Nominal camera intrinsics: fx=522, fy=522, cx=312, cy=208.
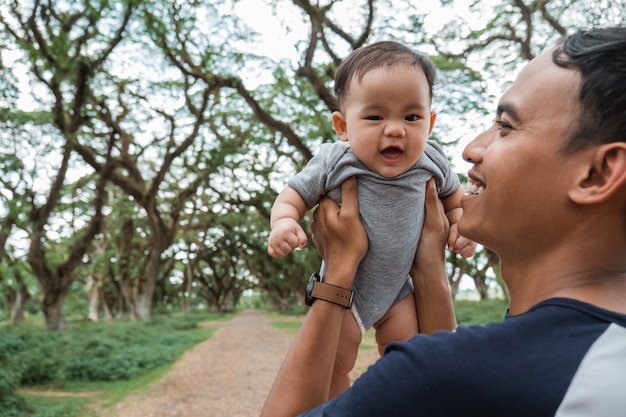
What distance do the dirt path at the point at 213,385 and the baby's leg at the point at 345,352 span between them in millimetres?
6816

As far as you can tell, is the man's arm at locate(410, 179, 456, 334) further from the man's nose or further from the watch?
the man's nose

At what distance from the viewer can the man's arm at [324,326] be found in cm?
150

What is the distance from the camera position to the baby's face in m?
1.89

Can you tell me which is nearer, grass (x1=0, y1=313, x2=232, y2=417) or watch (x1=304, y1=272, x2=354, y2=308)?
watch (x1=304, y1=272, x2=354, y2=308)

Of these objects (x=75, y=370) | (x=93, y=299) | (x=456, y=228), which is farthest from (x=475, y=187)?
(x=93, y=299)

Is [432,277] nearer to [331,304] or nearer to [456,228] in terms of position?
[456,228]

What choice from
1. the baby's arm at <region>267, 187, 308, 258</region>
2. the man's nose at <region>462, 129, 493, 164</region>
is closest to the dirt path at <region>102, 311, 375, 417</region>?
the baby's arm at <region>267, 187, 308, 258</region>

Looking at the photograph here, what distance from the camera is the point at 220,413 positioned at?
8.42 m

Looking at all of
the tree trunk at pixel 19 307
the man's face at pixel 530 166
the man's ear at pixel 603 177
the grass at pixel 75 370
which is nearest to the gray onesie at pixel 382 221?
the man's face at pixel 530 166

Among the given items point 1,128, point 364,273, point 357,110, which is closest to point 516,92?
point 357,110

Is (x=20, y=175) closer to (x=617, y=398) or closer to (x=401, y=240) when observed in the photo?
(x=401, y=240)

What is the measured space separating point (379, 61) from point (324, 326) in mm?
980

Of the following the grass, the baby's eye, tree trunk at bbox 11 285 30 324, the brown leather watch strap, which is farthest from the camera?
tree trunk at bbox 11 285 30 324

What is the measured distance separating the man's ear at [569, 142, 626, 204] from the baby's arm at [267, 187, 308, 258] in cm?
93
